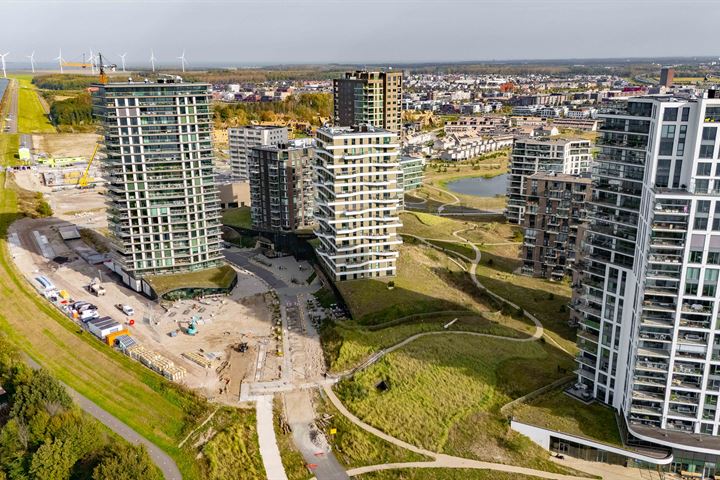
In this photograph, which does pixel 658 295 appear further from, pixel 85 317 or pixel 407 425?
pixel 85 317

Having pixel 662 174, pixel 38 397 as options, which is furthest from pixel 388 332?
pixel 38 397

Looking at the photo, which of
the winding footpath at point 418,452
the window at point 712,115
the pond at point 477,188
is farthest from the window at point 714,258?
the pond at point 477,188

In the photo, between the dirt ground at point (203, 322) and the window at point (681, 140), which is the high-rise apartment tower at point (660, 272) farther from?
the dirt ground at point (203, 322)

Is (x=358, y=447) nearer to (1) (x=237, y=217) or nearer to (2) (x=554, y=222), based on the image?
(2) (x=554, y=222)

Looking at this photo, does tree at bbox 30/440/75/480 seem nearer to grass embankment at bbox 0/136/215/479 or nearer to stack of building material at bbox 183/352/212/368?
grass embankment at bbox 0/136/215/479

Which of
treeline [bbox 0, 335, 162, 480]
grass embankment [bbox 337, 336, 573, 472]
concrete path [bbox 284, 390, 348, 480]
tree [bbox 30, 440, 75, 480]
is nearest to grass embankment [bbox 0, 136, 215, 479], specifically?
treeline [bbox 0, 335, 162, 480]

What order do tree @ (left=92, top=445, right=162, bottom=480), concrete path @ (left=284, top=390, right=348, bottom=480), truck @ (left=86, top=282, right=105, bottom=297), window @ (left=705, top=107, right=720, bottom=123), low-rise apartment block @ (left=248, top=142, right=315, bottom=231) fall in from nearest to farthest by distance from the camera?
window @ (left=705, top=107, right=720, bottom=123)
tree @ (left=92, top=445, right=162, bottom=480)
concrete path @ (left=284, top=390, right=348, bottom=480)
truck @ (left=86, top=282, right=105, bottom=297)
low-rise apartment block @ (left=248, top=142, right=315, bottom=231)
